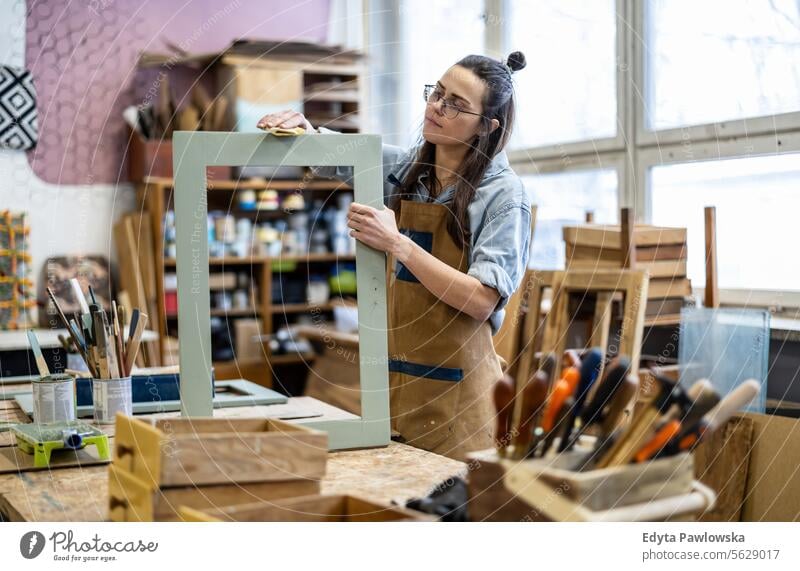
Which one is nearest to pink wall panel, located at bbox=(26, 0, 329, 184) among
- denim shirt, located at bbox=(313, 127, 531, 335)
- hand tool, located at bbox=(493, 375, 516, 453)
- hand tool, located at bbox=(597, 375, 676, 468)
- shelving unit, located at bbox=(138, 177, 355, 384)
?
shelving unit, located at bbox=(138, 177, 355, 384)

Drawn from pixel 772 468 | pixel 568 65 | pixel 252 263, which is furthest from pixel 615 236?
pixel 252 263

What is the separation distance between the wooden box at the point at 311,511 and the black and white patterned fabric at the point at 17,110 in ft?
9.13

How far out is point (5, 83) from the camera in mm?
3334

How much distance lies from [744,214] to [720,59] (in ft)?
1.50

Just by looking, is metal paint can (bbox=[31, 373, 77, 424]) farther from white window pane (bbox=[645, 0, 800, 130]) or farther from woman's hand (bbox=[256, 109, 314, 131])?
white window pane (bbox=[645, 0, 800, 130])

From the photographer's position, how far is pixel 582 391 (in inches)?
38.6

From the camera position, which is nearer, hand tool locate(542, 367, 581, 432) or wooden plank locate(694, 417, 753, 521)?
hand tool locate(542, 367, 581, 432)

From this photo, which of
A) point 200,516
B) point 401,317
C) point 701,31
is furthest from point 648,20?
point 200,516

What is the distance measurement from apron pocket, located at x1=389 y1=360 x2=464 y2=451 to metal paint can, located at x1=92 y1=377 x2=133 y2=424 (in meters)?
0.51

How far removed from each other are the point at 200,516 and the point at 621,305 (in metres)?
1.74

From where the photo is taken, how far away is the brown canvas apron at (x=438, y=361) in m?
1.68

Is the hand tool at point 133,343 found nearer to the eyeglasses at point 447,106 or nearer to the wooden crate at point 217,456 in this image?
the wooden crate at point 217,456

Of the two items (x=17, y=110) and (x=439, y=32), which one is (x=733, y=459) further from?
(x=17, y=110)

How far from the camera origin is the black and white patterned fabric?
3340 millimetres
